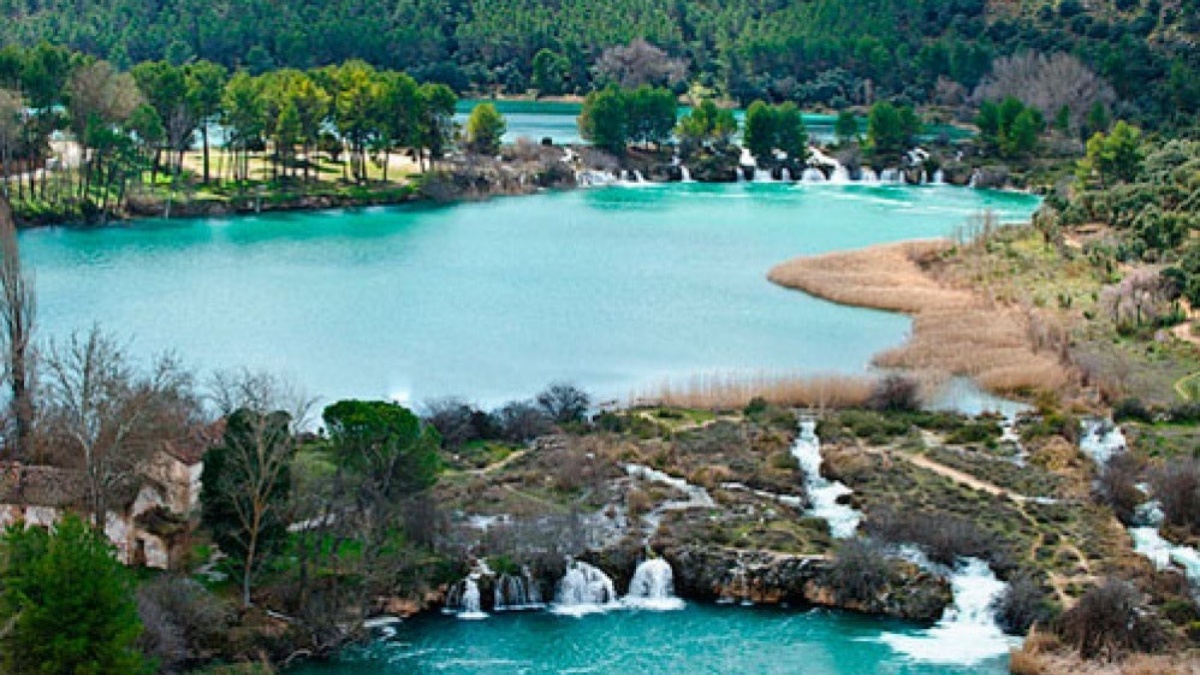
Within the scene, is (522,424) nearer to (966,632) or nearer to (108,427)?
(108,427)

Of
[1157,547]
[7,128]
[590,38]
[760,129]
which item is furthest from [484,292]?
[590,38]

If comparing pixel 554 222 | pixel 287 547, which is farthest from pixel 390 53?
pixel 287 547

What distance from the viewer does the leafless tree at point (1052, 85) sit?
14162cm

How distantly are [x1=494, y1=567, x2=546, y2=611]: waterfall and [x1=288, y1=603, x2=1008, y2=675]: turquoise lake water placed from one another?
1.83 ft

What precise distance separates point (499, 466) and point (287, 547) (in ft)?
33.1

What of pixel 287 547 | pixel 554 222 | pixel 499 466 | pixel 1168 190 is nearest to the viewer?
pixel 287 547

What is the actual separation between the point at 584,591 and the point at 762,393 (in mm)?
17496

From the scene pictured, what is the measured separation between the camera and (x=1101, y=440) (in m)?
50.8

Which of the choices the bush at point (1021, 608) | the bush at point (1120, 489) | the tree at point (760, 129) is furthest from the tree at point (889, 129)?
the bush at point (1021, 608)

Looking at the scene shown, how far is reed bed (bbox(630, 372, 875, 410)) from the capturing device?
5519 cm

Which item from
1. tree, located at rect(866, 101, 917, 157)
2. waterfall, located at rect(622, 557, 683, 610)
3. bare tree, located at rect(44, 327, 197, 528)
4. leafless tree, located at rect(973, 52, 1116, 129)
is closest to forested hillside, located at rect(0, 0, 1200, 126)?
leafless tree, located at rect(973, 52, 1116, 129)

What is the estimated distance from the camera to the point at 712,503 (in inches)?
1769

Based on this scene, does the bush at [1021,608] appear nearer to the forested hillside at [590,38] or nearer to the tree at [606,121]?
the tree at [606,121]

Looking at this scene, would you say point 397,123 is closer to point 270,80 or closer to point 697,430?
point 270,80
